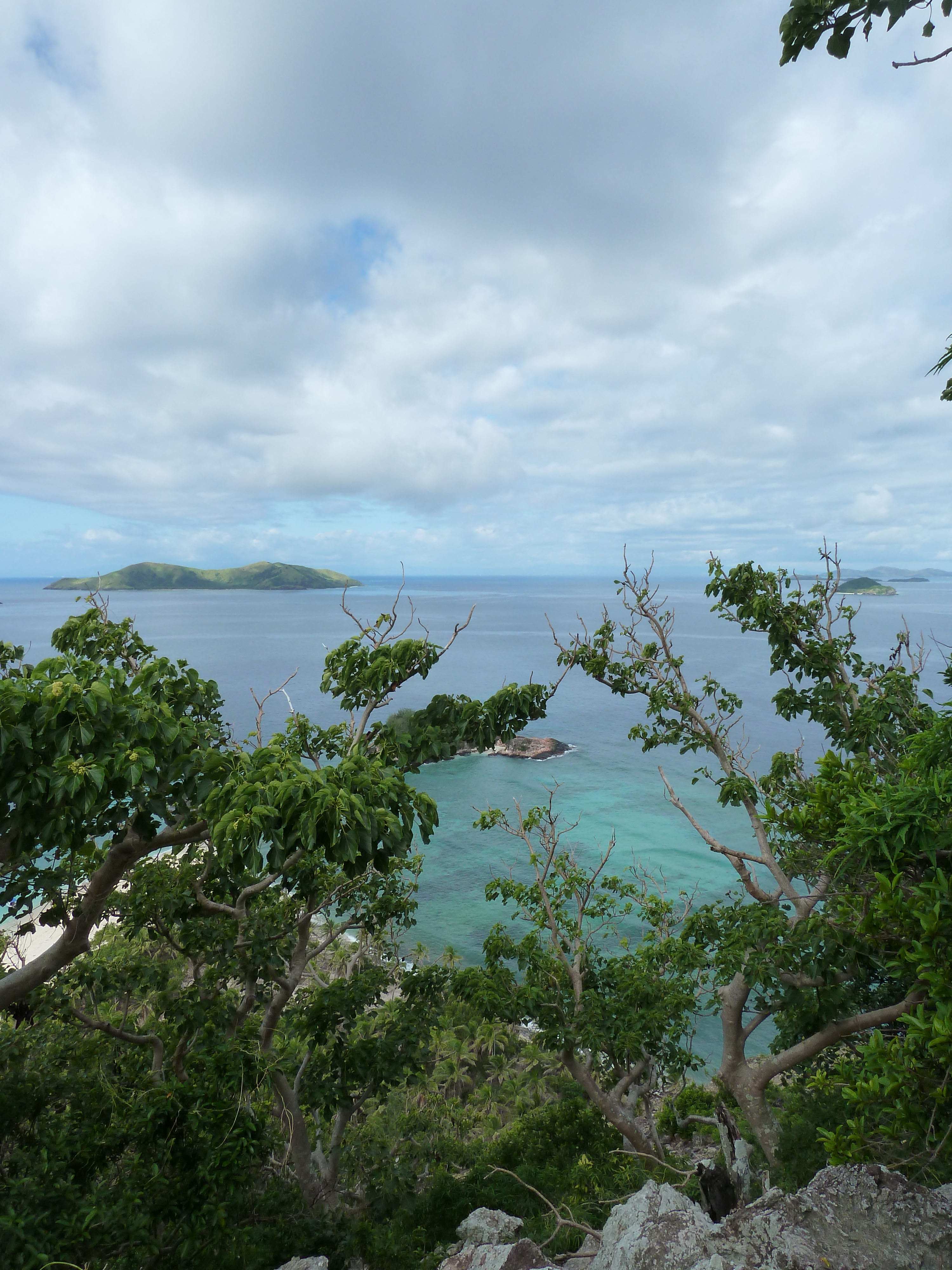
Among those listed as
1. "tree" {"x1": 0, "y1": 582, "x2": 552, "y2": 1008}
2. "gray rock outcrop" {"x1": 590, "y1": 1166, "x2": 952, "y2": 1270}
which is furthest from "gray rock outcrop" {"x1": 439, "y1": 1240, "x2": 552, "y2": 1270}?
"tree" {"x1": 0, "y1": 582, "x2": 552, "y2": 1008}

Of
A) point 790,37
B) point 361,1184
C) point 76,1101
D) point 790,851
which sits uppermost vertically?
point 790,37

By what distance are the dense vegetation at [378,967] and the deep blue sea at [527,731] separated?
148 inches

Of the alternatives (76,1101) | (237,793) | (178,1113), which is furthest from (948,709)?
(76,1101)

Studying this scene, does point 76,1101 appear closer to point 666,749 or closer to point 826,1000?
point 826,1000

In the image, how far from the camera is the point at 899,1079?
371 centimetres

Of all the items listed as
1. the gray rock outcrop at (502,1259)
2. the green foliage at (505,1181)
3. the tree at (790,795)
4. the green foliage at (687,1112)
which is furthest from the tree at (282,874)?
the green foliage at (687,1112)

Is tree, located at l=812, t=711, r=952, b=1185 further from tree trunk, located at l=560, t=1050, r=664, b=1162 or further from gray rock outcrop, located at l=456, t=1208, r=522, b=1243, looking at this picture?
tree trunk, located at l=560, t=1050, r=664, b=1162

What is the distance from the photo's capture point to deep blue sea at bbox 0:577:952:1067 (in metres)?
34.4

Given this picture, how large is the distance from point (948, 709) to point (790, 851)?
4.74 meters

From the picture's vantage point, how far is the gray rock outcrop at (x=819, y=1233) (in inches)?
171

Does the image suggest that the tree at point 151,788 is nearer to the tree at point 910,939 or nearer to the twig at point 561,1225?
the tree at point 910,939

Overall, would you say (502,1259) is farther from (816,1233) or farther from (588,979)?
(588,979)

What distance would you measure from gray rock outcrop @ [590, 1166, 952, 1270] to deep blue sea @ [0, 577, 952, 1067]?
6.91m

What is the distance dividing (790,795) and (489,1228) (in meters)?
6.94
